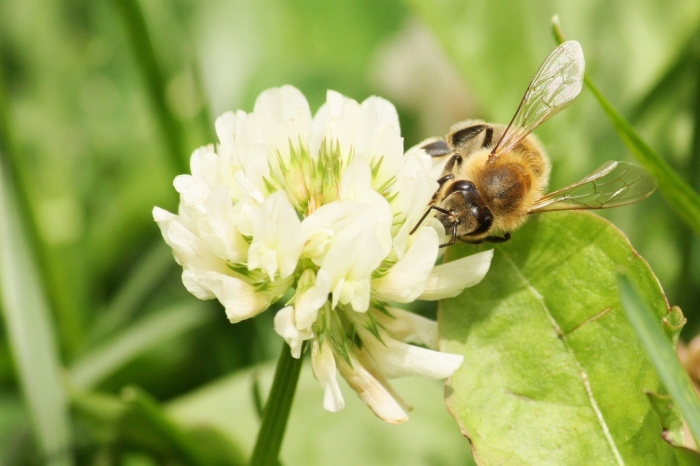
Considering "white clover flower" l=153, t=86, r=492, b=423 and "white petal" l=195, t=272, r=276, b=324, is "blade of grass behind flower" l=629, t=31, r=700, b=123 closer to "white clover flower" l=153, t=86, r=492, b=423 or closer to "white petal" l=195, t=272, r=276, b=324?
"white clover flower" l=153, t=86, r=492, b=423

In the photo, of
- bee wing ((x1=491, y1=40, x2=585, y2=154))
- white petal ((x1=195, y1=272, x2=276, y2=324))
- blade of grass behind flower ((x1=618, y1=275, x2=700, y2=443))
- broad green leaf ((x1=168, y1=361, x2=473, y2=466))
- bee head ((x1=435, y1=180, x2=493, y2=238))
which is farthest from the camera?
broad green leaf ((x1=168, y1=361, x2=473, y2=466))

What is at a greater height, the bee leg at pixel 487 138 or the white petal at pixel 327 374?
the bee leg at pixel 487 138

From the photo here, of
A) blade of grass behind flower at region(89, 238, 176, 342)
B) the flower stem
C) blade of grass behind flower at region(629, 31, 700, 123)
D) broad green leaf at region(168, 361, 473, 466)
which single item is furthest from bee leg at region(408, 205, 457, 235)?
blade of grass behind flower at region(89, 238, 176, 342)

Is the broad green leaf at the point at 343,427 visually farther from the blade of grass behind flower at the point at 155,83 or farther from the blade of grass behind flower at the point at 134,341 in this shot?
the blade of grass behind flower at the point at 155,83

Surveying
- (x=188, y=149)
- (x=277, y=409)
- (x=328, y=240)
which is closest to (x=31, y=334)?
(x=188, y=149)

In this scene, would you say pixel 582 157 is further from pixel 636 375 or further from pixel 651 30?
pixel 636 375

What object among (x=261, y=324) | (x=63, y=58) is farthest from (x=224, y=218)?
(x=63, y=58)

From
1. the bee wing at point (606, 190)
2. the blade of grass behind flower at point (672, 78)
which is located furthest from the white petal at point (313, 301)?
the blade of grass behind flower at point (672, 78)

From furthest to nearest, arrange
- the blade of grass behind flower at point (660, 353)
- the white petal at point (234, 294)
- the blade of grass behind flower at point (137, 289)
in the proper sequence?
the blade of grass behind flower at point (137, 289) → the white petal at point (234, 294) → the blade of grass behind flower at point (660, 353)
